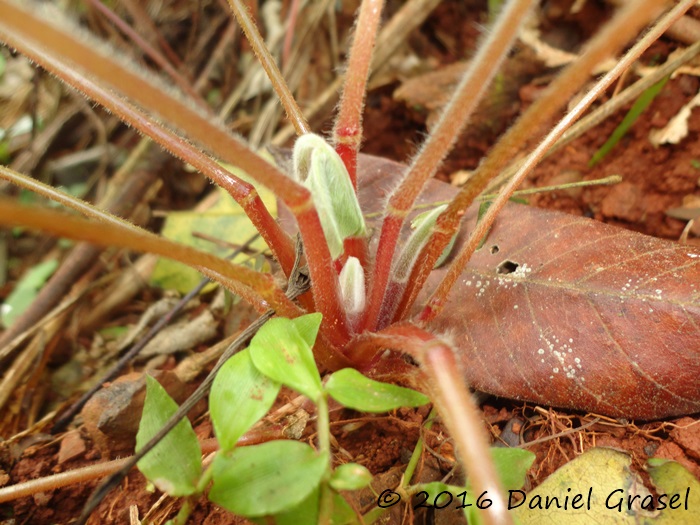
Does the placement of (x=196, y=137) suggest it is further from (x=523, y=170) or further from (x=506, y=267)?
(x=506, y=267)

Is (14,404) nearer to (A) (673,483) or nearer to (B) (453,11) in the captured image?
(A) (673,483)

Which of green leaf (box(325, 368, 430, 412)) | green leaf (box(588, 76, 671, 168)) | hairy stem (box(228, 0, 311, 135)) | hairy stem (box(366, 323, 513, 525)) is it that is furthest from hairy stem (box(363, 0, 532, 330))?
green leaf (box(588, 76, 671, 168))

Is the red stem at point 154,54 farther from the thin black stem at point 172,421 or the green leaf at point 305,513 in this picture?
the green leaf at point 305,513

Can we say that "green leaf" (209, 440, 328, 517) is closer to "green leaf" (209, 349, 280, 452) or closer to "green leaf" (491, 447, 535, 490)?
"green leaf" (209, 349, 280, 452)

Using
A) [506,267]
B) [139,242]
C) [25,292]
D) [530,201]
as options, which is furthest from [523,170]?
[25,292]

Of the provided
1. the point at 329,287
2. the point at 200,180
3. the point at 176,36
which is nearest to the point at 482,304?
the point at 329,287
